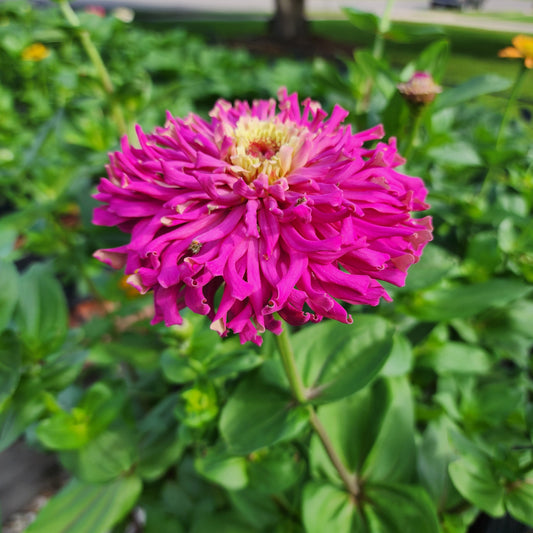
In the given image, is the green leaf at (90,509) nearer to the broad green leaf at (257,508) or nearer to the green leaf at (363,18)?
the broad green leaf at (257,508)

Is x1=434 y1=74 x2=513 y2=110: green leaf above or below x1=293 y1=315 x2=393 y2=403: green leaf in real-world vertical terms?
above

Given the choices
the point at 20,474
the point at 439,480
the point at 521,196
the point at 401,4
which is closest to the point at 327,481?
the point at 439,480

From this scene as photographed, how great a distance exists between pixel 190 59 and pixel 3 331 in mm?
2357

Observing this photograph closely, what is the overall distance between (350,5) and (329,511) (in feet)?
9.51

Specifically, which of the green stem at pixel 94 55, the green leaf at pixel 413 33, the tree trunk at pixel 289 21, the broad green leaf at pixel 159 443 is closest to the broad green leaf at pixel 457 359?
the broad green leaf at pixel 159 443

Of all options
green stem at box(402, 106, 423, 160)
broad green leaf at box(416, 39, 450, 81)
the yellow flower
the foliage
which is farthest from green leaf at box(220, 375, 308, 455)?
the yellow flower

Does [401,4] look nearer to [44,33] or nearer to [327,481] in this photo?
[44,33]

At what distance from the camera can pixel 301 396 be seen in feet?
2.18

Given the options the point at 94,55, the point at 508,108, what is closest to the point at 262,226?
the point at 508,108

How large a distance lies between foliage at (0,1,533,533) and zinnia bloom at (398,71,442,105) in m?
0.02

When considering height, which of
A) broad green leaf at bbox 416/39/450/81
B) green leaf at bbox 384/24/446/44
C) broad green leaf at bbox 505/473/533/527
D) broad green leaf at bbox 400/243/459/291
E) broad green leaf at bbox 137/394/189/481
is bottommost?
broad green leaf at bbox 137/394/189/481

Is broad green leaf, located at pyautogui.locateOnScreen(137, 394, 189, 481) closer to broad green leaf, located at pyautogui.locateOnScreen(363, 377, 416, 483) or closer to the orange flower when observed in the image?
broad green leaf, located at pyautogui.locateOnScreen(363, 377, 416, 483)

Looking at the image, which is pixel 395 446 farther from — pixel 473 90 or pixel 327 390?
pixel 473 90

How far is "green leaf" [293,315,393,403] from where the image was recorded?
2.14 ft
